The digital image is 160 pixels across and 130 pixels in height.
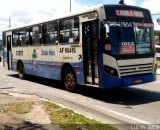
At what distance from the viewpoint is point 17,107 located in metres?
9.95

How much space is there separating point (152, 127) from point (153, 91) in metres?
6.09

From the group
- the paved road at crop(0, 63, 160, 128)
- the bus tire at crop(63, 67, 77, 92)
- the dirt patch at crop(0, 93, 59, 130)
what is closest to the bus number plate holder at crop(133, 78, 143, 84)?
the paved road at crop(0, 63, 160, 128)

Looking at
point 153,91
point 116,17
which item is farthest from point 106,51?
point 153,91

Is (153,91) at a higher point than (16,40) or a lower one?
lower

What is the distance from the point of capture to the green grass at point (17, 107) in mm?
9336

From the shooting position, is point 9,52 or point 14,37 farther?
point 9,52

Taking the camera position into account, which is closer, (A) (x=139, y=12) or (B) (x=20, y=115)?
(B) (x=20, y=115)

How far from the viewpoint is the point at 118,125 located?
8297 mm

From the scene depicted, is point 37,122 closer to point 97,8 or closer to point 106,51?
point 106,51

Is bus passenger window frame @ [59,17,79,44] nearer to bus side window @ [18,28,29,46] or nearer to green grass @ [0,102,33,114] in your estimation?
green grass @ [0,102,33,114]

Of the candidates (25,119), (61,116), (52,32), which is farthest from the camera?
(52,32)

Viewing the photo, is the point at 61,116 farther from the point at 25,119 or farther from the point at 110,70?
the point at 110,70

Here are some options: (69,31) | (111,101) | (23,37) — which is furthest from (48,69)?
(111,101)

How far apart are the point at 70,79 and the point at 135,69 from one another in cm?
292
